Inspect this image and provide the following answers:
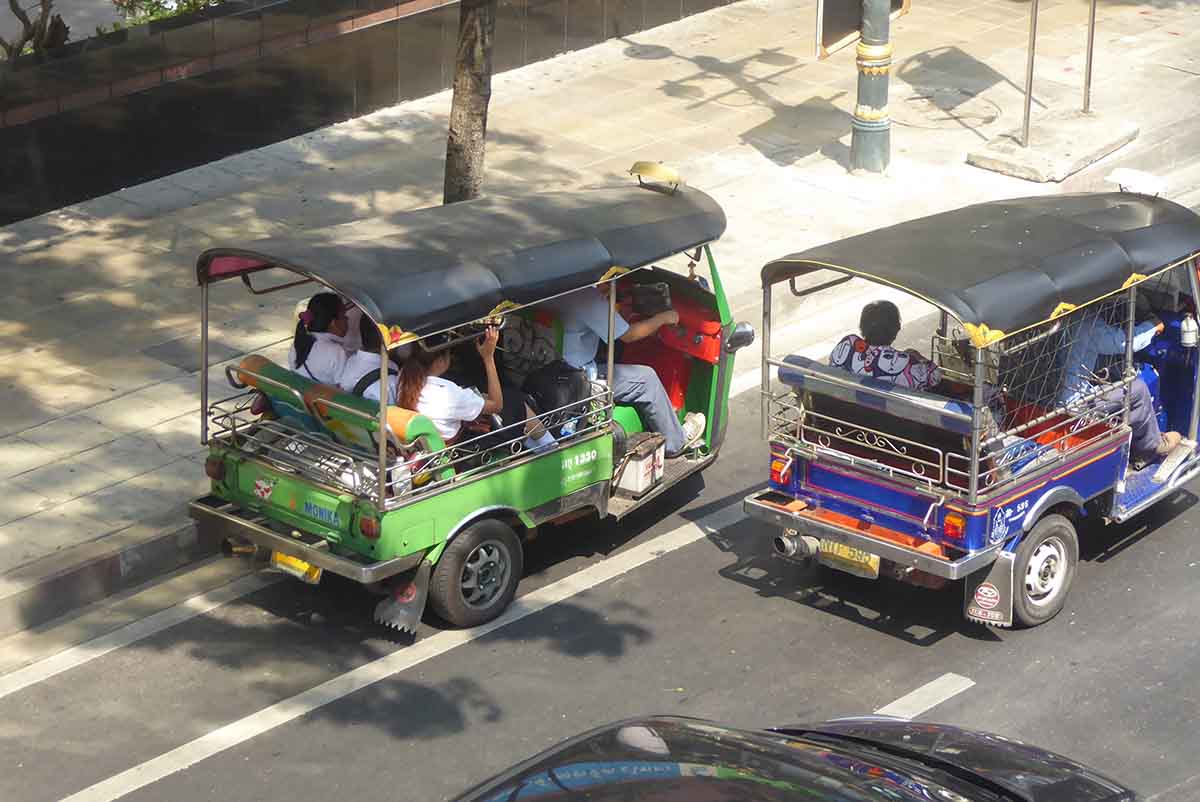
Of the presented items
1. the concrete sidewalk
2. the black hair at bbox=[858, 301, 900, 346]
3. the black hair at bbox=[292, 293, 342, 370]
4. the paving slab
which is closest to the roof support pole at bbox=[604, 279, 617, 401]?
the black hair at bbox=[858, 301, 900, 346]

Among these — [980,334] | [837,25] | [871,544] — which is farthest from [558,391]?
[837,25]

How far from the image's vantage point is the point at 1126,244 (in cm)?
903

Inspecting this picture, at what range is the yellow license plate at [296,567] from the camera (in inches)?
339

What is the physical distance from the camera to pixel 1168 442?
9883 mm

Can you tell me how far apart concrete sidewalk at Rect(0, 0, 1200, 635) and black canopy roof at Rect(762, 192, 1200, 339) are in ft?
11.8

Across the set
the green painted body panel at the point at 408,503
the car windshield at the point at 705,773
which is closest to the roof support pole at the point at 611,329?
the green painted body panel at the point at 408,503

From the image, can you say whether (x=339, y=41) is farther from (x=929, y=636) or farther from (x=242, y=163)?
(x=929, y=636)

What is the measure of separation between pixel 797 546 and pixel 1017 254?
177cm

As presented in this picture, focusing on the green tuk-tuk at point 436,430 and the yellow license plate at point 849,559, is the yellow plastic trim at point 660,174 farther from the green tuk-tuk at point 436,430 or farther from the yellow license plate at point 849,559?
the yellow license plate at point 849,559

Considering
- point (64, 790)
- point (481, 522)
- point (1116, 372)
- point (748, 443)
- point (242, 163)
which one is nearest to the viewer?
point (64, 790)

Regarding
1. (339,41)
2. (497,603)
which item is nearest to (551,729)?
(497,603)

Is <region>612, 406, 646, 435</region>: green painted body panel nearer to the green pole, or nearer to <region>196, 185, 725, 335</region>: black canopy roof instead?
<region>196, 185, 725, 335</region>: black canopy roof

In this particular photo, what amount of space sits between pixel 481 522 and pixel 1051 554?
2815 mm

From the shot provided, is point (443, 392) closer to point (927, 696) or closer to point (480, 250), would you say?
point (480, 250)
